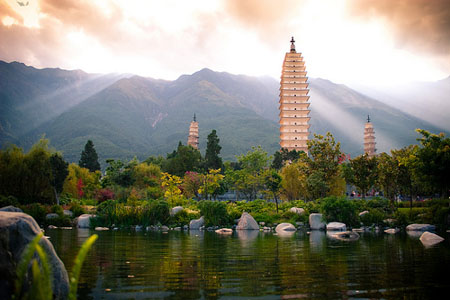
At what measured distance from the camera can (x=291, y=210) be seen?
2775cm

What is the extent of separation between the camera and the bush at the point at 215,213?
2542cm

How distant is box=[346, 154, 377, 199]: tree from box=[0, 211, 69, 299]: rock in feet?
91.5

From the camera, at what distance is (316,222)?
80.9ft

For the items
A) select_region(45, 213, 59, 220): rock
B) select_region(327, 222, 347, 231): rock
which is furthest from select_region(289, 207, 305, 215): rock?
select_region(45, 213, 59, 220): rock

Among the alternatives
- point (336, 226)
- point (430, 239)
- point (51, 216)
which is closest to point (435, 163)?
point (336, 226)

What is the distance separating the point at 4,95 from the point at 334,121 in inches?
6333

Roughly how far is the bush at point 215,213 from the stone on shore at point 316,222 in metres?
5.50

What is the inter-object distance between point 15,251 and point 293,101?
85.4 meters

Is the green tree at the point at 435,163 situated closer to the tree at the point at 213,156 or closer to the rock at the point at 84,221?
the rock at the point at 84,221

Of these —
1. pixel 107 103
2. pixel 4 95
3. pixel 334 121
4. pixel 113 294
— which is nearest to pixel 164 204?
pixel 113 294

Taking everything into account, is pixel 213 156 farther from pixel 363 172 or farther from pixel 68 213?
pixel 68 213

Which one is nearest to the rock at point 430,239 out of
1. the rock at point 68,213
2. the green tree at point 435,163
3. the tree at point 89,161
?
the green tree at point 435,163

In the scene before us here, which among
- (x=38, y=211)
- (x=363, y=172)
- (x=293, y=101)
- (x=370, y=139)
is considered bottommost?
(x=38, y=211)

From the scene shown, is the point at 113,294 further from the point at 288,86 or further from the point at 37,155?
the point at 288,86
